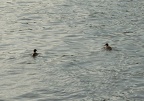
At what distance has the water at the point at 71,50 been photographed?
1944cm

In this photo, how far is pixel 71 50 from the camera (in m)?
25.2

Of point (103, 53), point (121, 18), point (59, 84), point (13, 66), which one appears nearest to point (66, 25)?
point (121, 18)

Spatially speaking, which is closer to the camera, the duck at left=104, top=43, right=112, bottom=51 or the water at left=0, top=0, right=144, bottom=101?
the water at left=0, top=0, right=144, bottom=101

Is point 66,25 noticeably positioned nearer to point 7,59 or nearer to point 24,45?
point 24,45

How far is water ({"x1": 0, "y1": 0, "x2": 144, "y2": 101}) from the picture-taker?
19.4m

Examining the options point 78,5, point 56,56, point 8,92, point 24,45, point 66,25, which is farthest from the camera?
point 78,5

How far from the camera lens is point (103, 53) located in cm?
2447

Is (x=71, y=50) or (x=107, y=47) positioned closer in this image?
(x=107, y=47)

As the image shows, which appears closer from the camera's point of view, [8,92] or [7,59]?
[8,92]

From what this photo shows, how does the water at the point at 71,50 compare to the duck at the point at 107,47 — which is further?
the duck at the point at 107,47

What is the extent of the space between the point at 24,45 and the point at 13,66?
3.74 meters

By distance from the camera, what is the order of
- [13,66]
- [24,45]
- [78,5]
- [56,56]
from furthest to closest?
[78,5] < [24,45] < [56,56] < [13,66]

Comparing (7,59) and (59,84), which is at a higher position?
(7,59)

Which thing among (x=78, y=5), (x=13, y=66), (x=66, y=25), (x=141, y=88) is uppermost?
(x=78, y=5)
